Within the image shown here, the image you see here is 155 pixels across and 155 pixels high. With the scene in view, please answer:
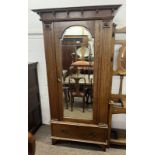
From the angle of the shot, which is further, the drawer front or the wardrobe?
the drawer front

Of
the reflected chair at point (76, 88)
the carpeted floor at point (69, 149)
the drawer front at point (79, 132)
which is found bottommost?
the carpeted floor at point (69, 149)

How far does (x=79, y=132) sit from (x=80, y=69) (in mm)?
806

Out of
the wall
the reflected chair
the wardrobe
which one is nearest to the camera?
the wardrobe

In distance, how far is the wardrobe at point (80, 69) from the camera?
1.61m

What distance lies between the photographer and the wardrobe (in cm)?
161

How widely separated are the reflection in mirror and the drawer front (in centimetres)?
13

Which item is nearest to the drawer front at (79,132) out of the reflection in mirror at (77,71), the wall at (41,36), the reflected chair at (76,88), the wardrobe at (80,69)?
the wardrobe at (80,69)

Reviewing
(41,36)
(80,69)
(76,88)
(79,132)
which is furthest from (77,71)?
(41,36)

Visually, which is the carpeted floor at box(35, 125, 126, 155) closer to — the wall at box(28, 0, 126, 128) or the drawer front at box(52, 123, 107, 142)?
the drawer front at box(52, 123, 107, 142)

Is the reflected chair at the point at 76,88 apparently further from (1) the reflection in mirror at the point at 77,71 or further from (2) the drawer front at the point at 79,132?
(2) the drawer front at the point at 79,132

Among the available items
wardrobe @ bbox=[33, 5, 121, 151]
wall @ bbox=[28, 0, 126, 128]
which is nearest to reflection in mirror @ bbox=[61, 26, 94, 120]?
wardrobe @ bbox=[33, 5, 121, 151]

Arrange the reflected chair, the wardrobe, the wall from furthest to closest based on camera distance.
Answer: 1. the wall
2. the reflected chair
3. the wardrobe
